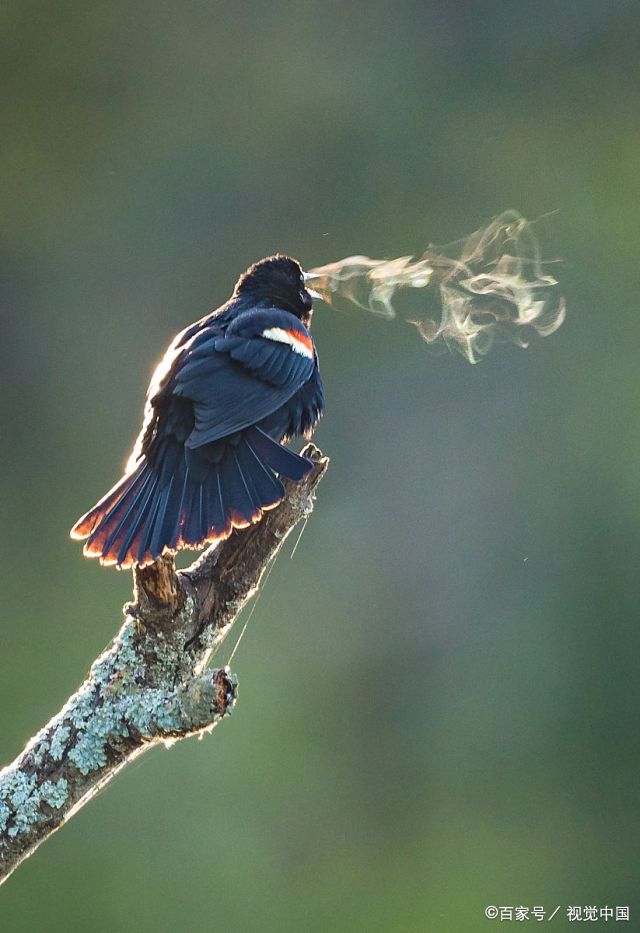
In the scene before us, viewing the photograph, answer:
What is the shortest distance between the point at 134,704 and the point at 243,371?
99 cm

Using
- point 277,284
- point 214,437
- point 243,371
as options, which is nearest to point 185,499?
point 214,437

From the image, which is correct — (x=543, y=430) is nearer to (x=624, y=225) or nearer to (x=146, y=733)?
(x=624, y=225)

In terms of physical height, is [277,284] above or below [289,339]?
above

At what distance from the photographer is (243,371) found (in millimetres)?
2916

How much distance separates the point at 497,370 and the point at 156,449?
495 cm

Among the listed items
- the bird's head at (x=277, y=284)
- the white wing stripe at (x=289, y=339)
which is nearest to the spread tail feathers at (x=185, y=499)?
the white wing stripe at (x=289, y=339)

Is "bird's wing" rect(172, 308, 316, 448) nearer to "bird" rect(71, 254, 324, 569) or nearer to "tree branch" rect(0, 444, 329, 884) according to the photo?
"bird" rect(71, 254, 324, 569)

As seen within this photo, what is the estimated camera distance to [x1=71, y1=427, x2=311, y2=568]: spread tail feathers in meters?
2.42

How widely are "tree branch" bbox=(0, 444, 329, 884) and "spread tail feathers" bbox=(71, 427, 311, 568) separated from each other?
9 cm

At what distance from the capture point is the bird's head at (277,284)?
11.2 ft

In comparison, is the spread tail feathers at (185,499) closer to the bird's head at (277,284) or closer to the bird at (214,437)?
the bird at (214,437)

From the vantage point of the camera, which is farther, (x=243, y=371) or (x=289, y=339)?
(x=289, y=339)

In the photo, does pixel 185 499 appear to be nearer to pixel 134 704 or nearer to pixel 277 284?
pixel 134 704

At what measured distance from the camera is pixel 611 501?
7562 millimetres
